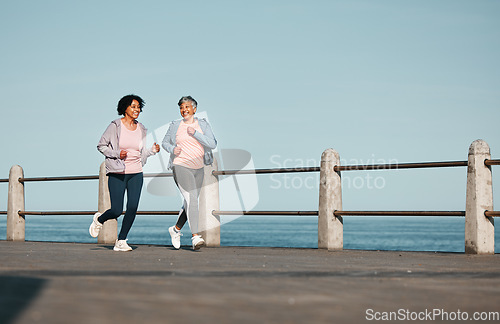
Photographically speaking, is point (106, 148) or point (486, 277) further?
point (106, 148)

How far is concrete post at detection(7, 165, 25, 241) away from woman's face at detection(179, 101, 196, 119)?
5.47 metres

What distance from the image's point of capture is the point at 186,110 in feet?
29.7

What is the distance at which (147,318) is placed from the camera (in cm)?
320

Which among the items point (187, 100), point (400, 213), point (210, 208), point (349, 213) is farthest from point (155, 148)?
point (400, 213)

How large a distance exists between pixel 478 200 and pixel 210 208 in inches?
154

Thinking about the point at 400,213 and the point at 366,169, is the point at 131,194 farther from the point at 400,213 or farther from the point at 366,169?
the point at 400,213

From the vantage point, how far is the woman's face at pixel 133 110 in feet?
29.0

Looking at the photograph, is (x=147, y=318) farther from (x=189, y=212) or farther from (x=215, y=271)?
(x=189, y=212)

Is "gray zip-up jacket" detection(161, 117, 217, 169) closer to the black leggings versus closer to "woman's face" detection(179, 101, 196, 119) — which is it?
"woman's face" detection(179, 101, 196, 119)

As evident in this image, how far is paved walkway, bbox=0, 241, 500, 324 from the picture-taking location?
332cm

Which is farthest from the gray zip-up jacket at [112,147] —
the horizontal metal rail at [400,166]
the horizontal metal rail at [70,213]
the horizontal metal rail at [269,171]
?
the horizontal metal rail at [400,166]

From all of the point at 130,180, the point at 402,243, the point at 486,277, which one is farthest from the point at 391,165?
the point at 402,243

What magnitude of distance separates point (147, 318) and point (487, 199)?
20.9 ft

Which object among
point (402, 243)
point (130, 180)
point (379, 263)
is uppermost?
point (130, 180)
